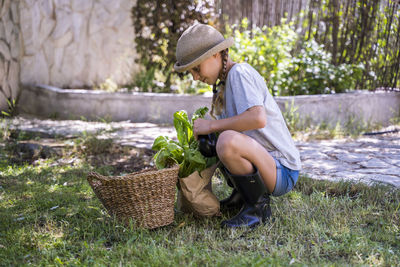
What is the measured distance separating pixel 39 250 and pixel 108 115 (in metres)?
4.21

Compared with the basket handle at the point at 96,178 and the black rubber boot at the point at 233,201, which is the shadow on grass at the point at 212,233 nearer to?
the black rubber boot at the point at 233,201

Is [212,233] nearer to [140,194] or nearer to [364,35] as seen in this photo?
[140,194]

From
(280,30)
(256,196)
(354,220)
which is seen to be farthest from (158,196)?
(280,30)

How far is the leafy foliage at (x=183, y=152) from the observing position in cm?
254

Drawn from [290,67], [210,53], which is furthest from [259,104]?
[290,67]

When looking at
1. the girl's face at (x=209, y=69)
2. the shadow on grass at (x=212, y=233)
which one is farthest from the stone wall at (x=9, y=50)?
the girl's face at (x=209, y=69)

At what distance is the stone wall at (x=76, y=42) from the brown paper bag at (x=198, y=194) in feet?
16.5

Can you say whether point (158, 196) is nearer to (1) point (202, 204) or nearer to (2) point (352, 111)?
(1) point (202, 204)

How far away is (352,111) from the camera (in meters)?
6.06

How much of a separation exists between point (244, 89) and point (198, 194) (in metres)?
0.66

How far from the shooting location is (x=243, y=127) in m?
2.38

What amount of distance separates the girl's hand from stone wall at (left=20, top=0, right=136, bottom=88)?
5.05 metres

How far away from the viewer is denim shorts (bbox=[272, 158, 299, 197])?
8.38 feet

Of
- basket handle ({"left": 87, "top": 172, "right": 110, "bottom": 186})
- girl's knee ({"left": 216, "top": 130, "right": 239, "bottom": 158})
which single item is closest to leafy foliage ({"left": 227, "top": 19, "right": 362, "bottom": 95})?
girl's knee ({"left": 216, "top": 130, "right": 239, "bottom": 158})
